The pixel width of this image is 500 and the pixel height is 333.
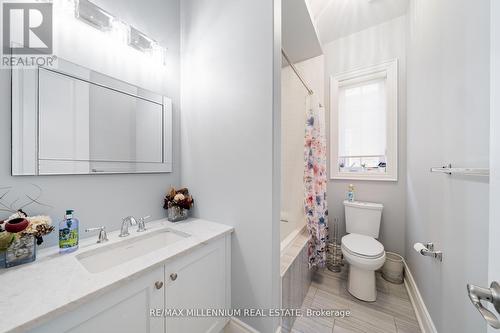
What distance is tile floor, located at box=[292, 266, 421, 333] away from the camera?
132 cm

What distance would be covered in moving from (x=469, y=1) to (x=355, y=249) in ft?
5.67

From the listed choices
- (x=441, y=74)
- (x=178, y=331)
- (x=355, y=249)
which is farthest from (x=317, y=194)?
(x=178, y=331)

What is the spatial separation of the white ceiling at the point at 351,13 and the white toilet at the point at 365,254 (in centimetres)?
216

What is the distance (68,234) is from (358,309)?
2115mm

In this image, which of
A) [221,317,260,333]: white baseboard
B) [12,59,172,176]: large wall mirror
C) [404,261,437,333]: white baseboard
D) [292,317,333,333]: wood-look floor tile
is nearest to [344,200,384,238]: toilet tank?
[404,261,437,333]: white baseboard

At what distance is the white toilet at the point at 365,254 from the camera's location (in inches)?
60.6

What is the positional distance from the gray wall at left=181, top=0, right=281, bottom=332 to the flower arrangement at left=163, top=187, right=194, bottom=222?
9cm

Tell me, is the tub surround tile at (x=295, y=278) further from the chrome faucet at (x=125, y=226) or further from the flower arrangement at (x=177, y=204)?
the chrome faucet at (x=125, y=226)

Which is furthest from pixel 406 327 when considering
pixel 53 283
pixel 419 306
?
pixel 53 283

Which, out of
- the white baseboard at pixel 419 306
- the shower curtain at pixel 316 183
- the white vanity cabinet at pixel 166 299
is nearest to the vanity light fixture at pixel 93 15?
the white vanity cabinet at pixel 166 299

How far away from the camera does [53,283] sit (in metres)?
0.65

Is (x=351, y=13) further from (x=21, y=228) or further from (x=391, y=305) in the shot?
(x=21, y=228)

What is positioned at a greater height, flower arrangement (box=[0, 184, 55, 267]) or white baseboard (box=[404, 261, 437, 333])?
flower arrangement (box=[0, 184, 55, 267])

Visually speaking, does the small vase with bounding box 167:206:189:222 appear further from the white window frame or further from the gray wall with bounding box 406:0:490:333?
the white window frame
